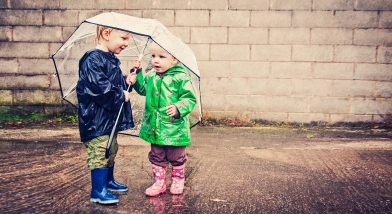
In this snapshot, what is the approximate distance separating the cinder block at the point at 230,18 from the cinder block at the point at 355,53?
139cm

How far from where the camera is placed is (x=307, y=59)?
19.6ft

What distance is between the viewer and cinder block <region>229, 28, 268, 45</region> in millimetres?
5984

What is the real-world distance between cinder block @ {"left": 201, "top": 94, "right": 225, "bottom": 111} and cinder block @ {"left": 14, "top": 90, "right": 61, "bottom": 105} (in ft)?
7.36

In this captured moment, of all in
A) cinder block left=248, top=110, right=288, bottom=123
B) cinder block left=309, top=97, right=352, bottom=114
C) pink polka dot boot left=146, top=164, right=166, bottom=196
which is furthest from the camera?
cinder block left=248, top=110, right=288, bottom=123

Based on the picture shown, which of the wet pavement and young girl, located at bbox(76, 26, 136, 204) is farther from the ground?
young girl, located at bbox(76, 26, 136, 204)

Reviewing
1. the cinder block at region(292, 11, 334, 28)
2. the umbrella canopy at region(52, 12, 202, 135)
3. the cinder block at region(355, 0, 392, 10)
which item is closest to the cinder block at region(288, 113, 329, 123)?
the cinder block at region(292, 11, 334, 28)

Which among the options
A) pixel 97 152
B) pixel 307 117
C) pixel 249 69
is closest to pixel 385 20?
pixel 307 117

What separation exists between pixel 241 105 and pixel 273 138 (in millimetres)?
877

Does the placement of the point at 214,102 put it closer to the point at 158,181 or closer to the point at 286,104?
the point at 286,104

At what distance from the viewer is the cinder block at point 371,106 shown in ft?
19.5

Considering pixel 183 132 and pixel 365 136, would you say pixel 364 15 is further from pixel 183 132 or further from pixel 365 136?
pixel 183 132

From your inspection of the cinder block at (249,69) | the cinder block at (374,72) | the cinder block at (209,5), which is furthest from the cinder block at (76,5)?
the cinder block at (374,72)

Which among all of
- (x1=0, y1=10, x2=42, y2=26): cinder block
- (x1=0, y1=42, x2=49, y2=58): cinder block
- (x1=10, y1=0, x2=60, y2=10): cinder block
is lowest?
(x1=0, y1=42, x2=49, y2=58): cinder block

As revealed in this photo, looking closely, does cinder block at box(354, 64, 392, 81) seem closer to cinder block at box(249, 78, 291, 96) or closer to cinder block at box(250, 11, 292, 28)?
cinder block at box(249, 78, 291, 96)
